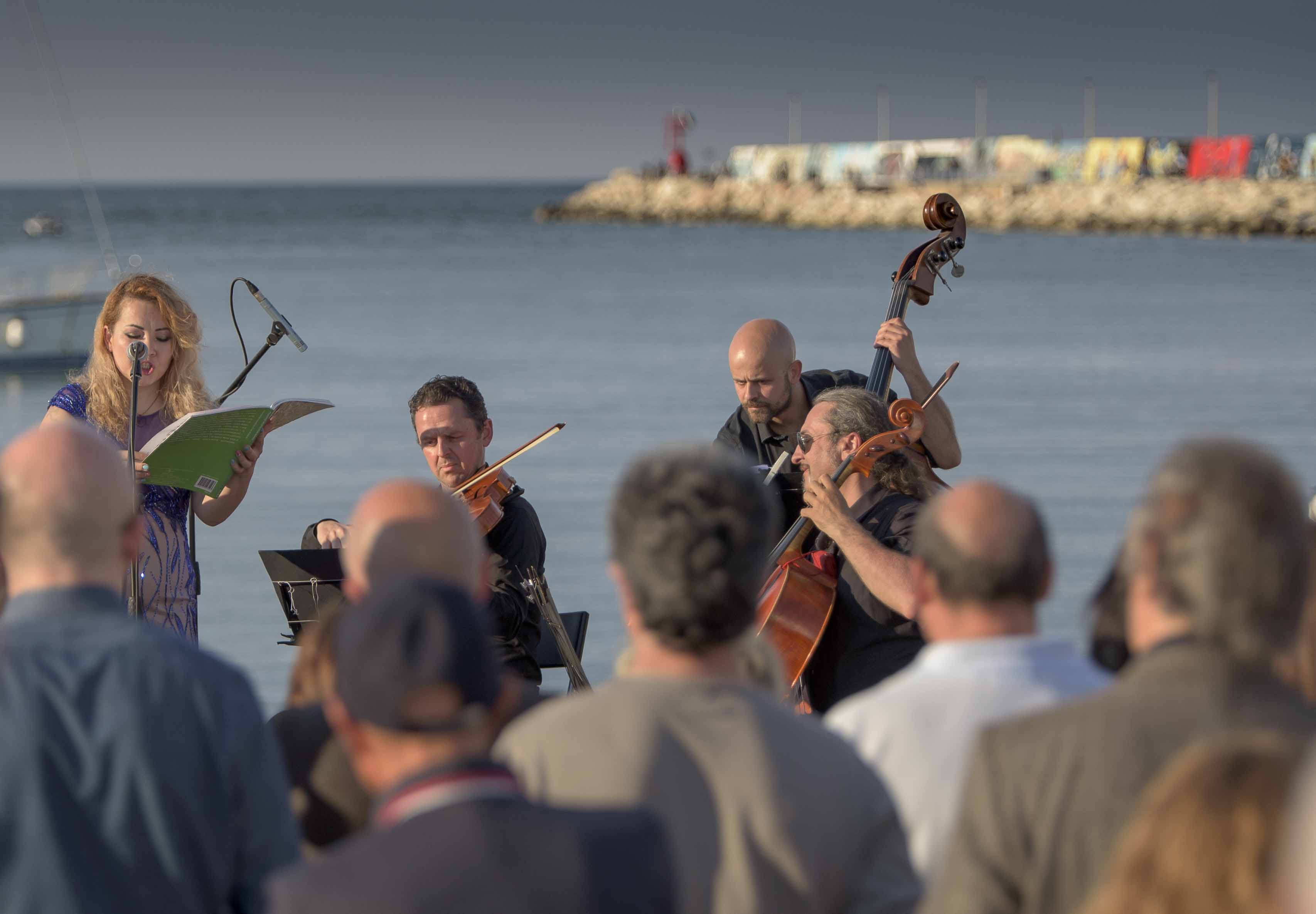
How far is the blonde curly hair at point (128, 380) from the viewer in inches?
177

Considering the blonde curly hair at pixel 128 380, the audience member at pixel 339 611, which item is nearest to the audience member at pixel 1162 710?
the audience member at pixel 339 611

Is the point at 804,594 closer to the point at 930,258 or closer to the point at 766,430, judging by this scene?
the point at 766,430

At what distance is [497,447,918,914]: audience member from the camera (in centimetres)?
204

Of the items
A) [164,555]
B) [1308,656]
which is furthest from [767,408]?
[1308,656]

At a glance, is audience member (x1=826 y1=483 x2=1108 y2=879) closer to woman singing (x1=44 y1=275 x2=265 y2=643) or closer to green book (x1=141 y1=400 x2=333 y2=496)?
green book (x1=141 y1=400 x2=333 y2=496)

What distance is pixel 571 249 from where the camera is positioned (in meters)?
54.4

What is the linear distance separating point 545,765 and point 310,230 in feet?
237

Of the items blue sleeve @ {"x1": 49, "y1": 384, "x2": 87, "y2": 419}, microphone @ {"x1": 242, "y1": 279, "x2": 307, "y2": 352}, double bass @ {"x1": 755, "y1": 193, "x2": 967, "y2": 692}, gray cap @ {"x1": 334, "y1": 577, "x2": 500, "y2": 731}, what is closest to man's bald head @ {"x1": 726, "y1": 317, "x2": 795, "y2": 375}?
double bass @ {"x1": 755, "y1": 193, "x2": 967, "y2": 692}

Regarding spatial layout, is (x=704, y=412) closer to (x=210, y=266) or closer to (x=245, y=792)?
(x=245, y=792)

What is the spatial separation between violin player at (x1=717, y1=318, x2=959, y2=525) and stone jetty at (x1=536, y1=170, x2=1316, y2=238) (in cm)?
4484

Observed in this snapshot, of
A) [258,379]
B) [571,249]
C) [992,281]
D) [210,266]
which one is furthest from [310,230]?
[258,379]

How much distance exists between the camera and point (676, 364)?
19.3m

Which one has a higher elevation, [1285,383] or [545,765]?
[545,765]

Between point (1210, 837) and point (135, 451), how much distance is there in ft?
10.9
